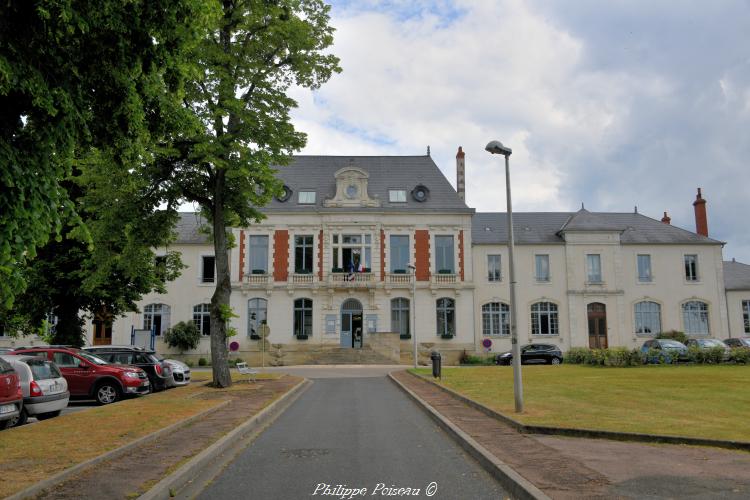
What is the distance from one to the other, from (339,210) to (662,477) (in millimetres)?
37410

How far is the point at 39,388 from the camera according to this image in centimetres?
1326

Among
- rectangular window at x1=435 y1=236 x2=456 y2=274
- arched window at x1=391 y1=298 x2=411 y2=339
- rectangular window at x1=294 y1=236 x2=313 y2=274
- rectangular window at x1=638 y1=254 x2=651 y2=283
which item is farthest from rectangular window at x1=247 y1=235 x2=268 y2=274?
rectangular window at x1=638 y1=254 x2=651 y2=283

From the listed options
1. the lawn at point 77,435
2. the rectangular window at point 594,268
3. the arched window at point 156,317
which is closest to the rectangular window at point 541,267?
the rectangular window at point 594,268

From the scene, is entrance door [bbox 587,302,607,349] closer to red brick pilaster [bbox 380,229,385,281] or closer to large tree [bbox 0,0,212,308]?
red brick pilaster [bbox 380,229,385,281]

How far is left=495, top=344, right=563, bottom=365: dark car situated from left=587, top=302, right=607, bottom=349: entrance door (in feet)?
25.1

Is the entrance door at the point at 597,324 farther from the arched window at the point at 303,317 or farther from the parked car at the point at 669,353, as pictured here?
the arched window at the point at 303,317

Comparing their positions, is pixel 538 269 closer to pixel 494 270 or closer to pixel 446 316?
pixel 494 270

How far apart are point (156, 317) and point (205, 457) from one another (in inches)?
1504

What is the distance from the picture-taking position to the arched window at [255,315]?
1702 inches

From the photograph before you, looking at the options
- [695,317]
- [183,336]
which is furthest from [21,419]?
[695,317]

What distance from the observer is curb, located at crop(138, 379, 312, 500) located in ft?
22.7

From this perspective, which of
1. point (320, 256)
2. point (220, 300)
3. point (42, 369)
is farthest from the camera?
point (320, 256)

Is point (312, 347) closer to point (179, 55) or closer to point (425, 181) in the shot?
point (425, 181)

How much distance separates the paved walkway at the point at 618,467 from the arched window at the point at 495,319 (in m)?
33.8
